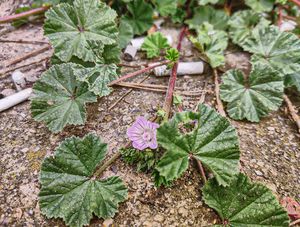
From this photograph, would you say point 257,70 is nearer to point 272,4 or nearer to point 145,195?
point 272,4

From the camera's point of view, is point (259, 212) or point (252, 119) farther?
point (252, 119)

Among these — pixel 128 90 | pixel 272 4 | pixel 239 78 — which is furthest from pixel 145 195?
pixel 272 4

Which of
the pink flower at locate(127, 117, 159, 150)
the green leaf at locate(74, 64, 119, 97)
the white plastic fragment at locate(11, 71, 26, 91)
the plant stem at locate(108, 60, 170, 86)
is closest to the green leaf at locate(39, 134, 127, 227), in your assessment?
the pink flower at locate(127, 117, 159, 150)

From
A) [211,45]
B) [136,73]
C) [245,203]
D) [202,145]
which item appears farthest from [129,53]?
[245,203]

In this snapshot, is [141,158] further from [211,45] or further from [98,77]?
[211,45]

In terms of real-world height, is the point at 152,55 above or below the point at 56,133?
above

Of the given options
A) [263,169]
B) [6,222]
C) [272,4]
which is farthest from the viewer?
[272,4]

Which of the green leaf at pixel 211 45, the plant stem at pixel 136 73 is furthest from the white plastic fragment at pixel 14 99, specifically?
the green leaf at pixel 211 45
